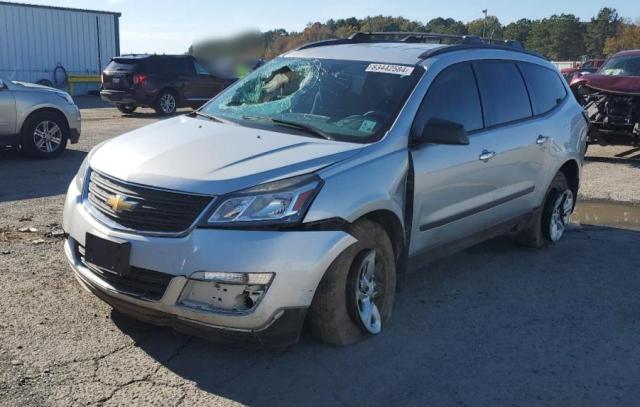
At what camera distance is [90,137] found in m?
14.0

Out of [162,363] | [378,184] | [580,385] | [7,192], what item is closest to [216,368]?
[162,363]

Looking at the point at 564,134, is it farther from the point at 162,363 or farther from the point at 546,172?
the point at 162,363

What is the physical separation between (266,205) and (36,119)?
26.9 feet

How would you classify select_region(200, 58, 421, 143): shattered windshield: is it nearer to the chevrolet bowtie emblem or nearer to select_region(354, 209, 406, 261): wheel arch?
select_region(354, 209, 406, 261): wheel arch

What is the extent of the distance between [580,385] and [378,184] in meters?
1.61

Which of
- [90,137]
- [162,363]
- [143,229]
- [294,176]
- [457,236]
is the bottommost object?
[90,137]

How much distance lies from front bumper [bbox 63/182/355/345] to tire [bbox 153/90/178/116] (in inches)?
654

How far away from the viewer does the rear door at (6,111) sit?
1006cm

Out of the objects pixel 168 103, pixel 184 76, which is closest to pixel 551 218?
pixel 168 103

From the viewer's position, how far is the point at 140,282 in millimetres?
3674

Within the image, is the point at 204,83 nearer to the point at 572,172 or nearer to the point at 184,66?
the point at 184,66

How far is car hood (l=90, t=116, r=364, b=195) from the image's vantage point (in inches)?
145

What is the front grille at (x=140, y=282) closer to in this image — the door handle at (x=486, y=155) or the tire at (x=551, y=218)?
the door handle at (x=486, y=155)

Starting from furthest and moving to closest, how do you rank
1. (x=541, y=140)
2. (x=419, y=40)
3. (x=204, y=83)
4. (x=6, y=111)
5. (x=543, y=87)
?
(x=204, y=83)
(x=6, y=111)
(x=543, y=87)
(x=419, y=40)
(x=541, y=140)
